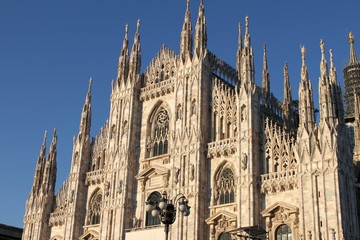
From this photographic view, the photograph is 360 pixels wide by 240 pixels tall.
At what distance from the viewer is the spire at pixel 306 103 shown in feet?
104

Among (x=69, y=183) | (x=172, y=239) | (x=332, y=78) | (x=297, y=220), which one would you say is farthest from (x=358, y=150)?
(x=69, y=183)

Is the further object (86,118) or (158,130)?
(86,118)

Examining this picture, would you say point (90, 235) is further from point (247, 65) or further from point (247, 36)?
point (247, 36)

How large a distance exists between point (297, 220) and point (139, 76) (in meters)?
18.1

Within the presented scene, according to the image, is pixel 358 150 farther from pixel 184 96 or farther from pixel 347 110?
pixel 347 110

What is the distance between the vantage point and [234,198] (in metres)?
34.2

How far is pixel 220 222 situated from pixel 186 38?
14.2 meters

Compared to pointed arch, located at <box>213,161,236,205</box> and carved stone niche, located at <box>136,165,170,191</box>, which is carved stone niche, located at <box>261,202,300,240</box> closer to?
pointed arch, located at <box>213,161,236,205</box>

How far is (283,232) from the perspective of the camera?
31.6 m

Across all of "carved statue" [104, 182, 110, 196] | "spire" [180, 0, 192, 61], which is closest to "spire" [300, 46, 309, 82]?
"spire" [180, 0, 192, 61]

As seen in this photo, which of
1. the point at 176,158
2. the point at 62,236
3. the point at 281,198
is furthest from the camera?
the point at 62,236

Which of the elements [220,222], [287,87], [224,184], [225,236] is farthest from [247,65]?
[287,87]

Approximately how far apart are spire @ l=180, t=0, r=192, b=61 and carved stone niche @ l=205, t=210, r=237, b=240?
12.2 meters

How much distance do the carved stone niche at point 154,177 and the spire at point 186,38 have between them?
328 inches
